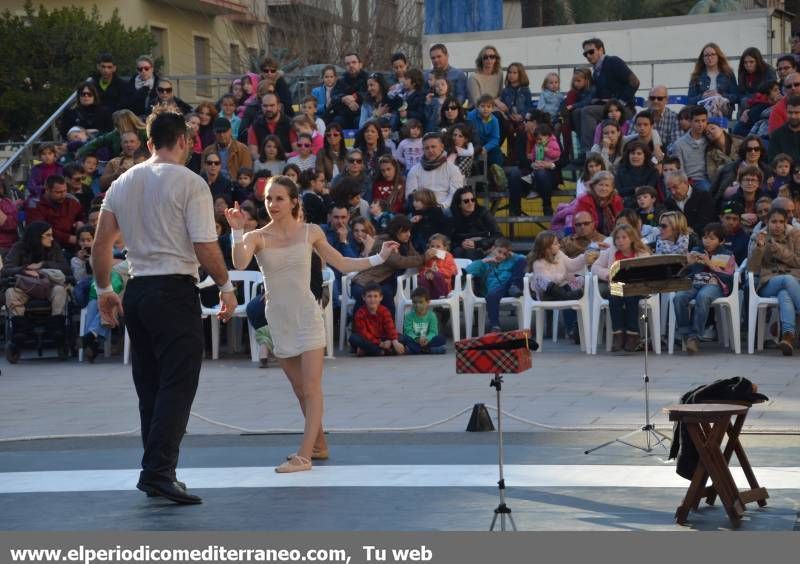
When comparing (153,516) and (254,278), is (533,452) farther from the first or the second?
(254,278)

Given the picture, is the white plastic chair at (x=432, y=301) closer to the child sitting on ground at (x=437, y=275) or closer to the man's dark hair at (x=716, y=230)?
Answer: the child sitting on ground at (x=437, y=275)

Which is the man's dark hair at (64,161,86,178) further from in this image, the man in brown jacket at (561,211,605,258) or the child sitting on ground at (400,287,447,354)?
the man in brown jacket at (561,211,605,258)

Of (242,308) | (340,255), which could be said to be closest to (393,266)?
(242,308)

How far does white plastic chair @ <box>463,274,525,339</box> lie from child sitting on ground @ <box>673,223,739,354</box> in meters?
1.66

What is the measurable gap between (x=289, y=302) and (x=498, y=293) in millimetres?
7035

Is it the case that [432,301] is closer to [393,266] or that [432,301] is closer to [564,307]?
[393,266]

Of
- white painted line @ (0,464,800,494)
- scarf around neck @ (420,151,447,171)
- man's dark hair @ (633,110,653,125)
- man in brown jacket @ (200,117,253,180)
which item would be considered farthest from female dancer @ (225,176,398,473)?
man in brown jacket @ (200,117,253,180)

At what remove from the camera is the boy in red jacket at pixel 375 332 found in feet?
53.0

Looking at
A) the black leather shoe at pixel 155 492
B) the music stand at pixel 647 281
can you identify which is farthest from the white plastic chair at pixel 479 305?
the black leather shoe at pixel 155 492

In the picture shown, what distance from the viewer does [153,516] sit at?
810 cm

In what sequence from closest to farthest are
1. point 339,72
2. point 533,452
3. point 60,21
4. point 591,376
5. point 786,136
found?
point 533,452 < point 591,376 < point 786,136 < point 339,72 < point 60,21

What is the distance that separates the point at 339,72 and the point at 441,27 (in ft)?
16.0

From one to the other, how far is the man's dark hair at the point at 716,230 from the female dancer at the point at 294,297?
674 centimetres

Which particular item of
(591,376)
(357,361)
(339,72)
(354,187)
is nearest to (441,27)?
(339,72)
